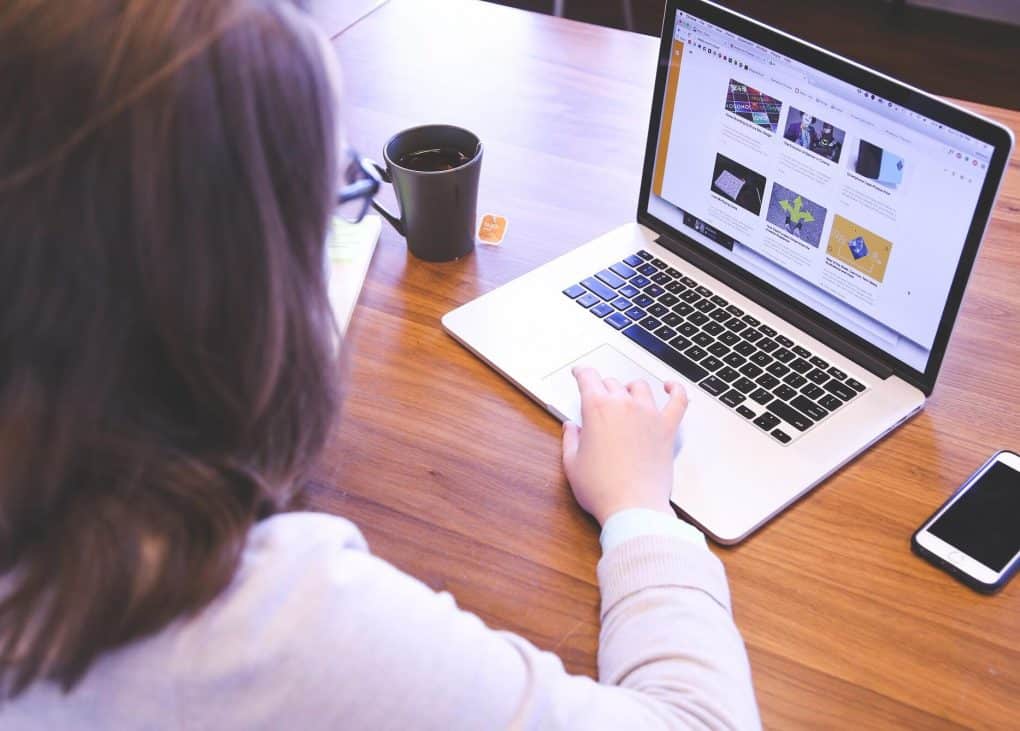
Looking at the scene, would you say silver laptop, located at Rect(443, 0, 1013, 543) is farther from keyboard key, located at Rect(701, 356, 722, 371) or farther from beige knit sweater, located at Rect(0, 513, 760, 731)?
beige knit sweater, located at Rect(0, 513, 760, 731)

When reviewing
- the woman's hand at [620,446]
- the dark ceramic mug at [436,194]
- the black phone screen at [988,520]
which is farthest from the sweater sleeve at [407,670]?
the dark ceramic mug at [436,194]

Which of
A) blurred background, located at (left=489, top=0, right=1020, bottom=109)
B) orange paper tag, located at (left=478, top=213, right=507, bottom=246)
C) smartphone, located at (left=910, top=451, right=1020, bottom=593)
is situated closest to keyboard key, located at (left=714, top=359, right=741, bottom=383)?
smartphone, located at (left=910, top=451, right=1020, bottom=593)

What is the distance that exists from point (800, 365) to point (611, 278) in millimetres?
224

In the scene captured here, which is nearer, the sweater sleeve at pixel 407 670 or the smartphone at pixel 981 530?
the sweater sleeve at pixel 407 670

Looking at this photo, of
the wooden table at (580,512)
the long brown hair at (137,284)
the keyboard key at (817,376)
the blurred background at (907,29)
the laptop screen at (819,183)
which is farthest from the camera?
the blurred background at (907,29)

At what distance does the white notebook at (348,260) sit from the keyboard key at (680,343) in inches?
13.1

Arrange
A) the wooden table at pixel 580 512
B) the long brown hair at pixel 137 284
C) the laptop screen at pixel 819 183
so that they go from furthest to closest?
the laptop screen at pixel 819 183 < the wooden table at pixel 580 512 < the long brown hair at pixel 137 284

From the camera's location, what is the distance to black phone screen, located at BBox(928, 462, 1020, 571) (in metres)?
0.78

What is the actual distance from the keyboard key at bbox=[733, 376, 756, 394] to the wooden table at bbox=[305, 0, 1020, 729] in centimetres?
11

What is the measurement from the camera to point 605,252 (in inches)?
42.6

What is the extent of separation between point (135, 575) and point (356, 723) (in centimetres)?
14

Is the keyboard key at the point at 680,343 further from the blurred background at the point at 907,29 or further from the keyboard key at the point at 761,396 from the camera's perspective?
the blurred background at the point at 907,29

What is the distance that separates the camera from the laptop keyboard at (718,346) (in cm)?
89

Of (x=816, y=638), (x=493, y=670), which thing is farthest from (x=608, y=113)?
(x=493, y=670)
